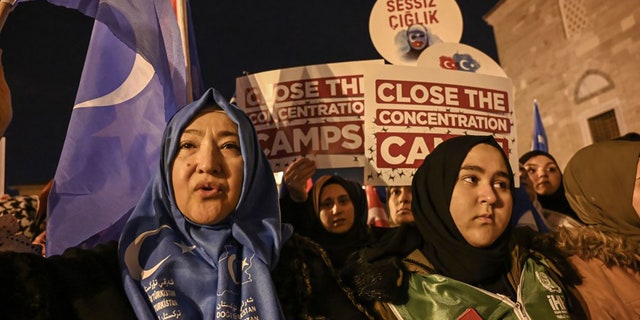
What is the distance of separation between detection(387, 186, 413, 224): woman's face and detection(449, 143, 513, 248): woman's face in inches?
61.8

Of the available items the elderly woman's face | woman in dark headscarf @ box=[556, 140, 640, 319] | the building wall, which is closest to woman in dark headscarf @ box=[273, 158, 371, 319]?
the elderly woman's face

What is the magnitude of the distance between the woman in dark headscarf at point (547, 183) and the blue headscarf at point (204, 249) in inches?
105

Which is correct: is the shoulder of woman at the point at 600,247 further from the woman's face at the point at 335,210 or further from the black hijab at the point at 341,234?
the woman's face at the point at 335,210

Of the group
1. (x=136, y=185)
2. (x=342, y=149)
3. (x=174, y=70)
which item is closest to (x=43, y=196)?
(x=136, y=185)

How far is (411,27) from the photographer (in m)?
3.41

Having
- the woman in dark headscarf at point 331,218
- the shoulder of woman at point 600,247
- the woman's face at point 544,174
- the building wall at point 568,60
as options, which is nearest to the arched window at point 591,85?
the building wall at point 568,60

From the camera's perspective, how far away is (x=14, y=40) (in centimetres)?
973

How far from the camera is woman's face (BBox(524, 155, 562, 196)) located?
146 inches

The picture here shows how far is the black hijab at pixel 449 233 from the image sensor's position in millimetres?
1767

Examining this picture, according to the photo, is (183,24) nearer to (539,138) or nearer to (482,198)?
(482,198)

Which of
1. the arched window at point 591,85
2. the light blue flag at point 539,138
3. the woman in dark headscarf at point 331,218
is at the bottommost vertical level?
the woman in dark headscarf at point 331,218

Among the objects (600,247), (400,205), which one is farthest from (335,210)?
(600,247)

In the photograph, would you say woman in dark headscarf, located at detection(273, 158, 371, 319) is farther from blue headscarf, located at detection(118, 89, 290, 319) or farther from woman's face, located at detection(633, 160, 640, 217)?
woman's face, located at detection(633, 160, 640, 217)

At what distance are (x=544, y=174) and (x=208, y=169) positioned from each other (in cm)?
297
